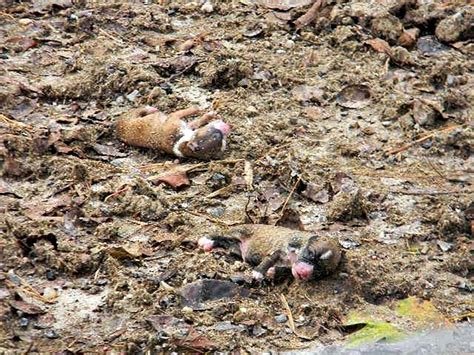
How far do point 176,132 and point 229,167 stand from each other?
360 millimetres

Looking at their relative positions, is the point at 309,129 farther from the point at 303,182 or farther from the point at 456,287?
the point at 456,287

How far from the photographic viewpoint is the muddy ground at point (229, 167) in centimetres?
412

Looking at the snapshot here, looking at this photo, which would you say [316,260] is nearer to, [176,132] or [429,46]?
[176,132]

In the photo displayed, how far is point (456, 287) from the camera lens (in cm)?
433

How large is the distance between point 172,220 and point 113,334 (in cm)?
94

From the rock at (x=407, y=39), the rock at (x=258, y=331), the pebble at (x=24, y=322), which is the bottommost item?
the rock at (x=258, y=331)

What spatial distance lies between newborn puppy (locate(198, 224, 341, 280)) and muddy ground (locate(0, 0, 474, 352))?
7 cm

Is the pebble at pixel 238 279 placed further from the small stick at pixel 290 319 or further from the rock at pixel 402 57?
the rock at pixel 402 57

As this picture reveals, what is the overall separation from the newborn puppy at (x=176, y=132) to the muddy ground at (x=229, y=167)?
0.07 meters

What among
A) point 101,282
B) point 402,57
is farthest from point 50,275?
point 402,57

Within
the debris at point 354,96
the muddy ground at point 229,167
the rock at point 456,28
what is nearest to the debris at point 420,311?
the muddy ground at point 229,167

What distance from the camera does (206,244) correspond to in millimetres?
4516

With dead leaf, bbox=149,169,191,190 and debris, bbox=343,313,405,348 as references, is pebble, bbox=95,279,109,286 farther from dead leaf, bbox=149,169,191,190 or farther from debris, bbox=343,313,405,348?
debris, bbox=343,313,405,348

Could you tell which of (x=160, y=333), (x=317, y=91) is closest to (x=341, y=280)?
(x=160, y=333)
